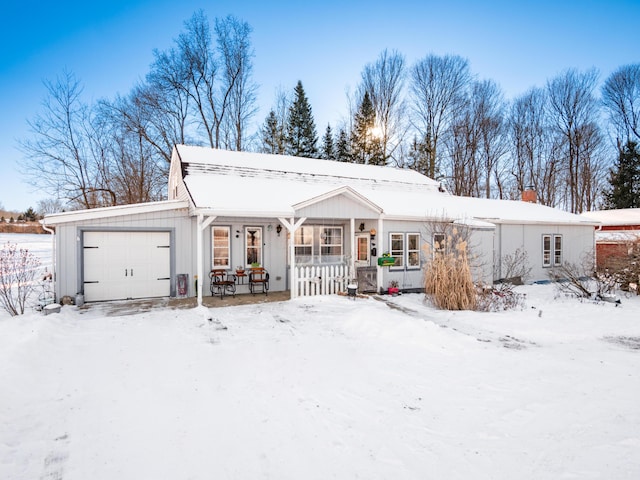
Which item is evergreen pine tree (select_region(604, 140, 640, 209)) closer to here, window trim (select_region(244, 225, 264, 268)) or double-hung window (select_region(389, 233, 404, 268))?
double-hung window (select_region(389, 233, 404, 268))

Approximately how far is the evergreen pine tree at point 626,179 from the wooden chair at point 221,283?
29771mm

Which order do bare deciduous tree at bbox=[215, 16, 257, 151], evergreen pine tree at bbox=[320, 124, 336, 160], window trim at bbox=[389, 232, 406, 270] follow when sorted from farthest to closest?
1. evergreen pine tree at bbox=[320, 124, 336, 160]
2. bare deciduous tree at bbox=[215, 16, 257, 151]
3. window trim at bbox=[389, 232, 406, 270]

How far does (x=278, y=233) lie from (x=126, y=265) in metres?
4.80

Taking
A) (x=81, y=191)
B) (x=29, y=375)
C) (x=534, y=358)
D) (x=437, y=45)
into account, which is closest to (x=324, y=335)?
(x=534, y=358)

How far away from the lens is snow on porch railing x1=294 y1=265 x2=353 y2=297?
10180mm

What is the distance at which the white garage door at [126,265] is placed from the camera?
9195mm

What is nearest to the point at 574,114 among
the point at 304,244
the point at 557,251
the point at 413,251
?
the point at 557,251

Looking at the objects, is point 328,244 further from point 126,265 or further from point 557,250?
point 557,250

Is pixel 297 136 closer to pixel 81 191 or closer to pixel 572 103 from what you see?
pixel 81 191

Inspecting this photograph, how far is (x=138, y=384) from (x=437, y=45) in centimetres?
2827

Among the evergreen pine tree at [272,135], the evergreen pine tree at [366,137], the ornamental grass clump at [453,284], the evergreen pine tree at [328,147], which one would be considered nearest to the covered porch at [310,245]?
the ornamental grass clump at [453,284]

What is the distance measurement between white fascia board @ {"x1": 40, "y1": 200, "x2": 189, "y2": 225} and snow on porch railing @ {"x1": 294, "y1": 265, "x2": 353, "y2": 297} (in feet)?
14.0

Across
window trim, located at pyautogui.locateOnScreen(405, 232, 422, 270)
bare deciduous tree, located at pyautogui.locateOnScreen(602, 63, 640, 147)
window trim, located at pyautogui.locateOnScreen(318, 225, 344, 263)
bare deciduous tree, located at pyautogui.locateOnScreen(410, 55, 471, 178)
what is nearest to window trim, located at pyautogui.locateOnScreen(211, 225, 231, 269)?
window trim, located at pyautogui.locateOnScreen(318, 225, 344, 263)

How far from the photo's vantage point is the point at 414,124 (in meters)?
24.8
